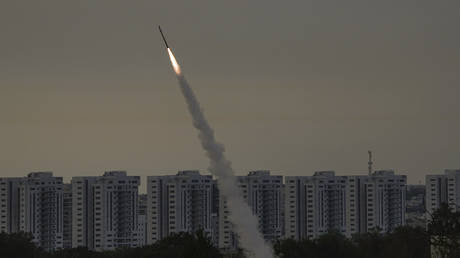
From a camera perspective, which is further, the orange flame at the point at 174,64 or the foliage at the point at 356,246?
the foliage at the point at 356,246

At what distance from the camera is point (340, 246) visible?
127062 millimetres

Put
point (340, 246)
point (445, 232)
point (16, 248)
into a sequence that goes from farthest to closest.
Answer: point (16, 248), point (340, 246), point (445, 232)

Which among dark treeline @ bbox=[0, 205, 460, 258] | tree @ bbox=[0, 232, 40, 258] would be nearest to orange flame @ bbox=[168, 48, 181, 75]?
dark treeline @ bbox=[0, 205, 460, 258]

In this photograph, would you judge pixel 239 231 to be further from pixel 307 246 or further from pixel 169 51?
pixel 307 246

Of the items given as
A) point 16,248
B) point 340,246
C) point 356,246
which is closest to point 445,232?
point 340,246

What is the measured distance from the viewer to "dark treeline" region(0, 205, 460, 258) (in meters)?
111

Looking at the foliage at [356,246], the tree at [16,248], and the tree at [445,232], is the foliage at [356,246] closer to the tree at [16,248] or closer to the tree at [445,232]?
the tree at [445,232]

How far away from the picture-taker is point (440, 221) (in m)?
115

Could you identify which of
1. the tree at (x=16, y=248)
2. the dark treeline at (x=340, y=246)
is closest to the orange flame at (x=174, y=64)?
the dark treeline at (x=340, y=246)

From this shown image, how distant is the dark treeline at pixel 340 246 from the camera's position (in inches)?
4372

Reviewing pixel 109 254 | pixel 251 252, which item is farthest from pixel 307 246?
pixel 251 252

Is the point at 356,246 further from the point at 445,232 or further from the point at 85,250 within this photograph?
the point at 85,250

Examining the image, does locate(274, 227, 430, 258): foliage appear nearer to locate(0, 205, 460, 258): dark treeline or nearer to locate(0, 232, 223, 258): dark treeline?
locate(0, 205, 460, 258): dark treeline

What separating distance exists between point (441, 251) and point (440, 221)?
15.2 meters
